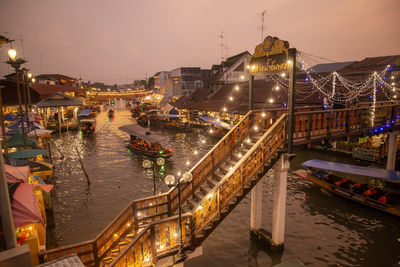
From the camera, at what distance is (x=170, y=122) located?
45.7 metres

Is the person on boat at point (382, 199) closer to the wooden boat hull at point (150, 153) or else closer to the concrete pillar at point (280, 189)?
the concrete pillar at point (280, 189)

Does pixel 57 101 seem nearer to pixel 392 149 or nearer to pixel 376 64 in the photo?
pixel 392 149

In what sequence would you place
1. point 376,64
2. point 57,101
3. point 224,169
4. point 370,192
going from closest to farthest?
point 224,169, point 370,192, point 376,64, point 57,101

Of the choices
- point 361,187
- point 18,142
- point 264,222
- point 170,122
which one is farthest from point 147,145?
point 361,187

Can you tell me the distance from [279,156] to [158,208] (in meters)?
5.51

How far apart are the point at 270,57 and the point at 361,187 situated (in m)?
12.4

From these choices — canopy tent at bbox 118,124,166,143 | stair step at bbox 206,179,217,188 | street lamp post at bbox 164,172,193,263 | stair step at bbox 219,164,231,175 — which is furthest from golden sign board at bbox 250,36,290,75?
canopy tent at bbox 118,124,166,143

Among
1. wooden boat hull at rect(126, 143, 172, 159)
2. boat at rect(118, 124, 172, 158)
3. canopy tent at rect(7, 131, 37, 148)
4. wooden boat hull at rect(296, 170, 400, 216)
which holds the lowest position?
wooden boat hull at rect(296, 170, 400, 216)

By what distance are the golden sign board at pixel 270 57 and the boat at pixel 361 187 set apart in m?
10.8

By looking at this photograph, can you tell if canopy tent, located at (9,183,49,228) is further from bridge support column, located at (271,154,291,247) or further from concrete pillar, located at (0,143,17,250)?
bridge support column, located at (271,154,291,247)

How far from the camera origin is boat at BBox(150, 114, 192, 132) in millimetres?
42891

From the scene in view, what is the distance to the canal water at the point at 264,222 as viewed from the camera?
11.3 metres

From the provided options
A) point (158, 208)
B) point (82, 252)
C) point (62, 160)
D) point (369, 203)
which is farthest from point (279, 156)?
point (62, 160)

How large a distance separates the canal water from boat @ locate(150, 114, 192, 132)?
19.1 metres
